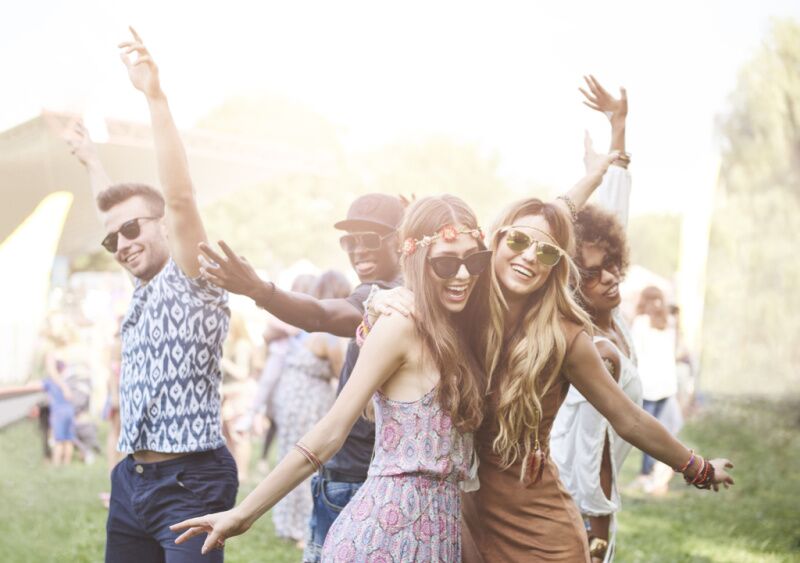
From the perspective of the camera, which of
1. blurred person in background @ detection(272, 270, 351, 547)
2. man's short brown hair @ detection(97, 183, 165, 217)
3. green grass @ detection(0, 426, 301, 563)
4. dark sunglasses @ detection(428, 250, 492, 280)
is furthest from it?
blurred person in background @ detection(272, 270, 351, 547)

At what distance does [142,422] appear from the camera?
118 inches

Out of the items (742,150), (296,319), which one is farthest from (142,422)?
(742,150)

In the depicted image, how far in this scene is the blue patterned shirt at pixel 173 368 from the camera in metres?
2.99

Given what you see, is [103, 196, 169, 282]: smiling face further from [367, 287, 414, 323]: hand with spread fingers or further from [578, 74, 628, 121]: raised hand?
[578, 74, 628, 121]: raised hand

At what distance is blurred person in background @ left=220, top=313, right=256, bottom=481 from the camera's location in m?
9.07

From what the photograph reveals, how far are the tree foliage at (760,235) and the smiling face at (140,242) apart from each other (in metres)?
15.5

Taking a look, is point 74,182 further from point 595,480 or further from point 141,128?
point 595,480

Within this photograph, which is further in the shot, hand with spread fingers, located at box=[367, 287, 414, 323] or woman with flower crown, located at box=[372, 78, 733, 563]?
woman with flower crown, located at box=[372, 78, 733, 563]

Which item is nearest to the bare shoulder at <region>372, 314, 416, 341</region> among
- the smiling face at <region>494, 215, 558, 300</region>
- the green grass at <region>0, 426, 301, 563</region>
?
the smiling face at <region>494, 215, 558, 300</region>

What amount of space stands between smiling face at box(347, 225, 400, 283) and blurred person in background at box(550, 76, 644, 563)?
712mm

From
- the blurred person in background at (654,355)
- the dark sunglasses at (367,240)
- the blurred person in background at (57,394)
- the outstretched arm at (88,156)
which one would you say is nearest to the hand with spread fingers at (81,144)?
the outstretched arm at (88,156)

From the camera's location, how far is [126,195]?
3.27 m

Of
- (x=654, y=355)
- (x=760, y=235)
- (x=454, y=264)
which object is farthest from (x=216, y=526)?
(x=760, y=235)

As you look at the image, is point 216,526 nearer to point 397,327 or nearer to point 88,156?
point 397,327
